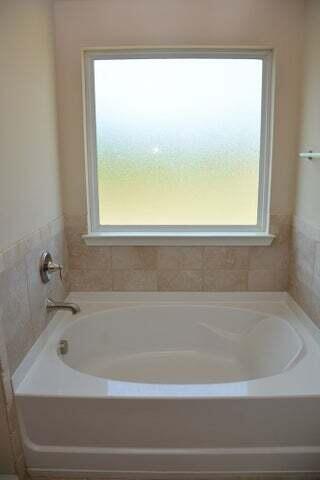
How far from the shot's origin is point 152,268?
240 centimetres

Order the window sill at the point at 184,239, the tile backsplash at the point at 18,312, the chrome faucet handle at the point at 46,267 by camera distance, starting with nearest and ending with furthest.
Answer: the tile backsplash at the point at 18,312 → the chrome faucet handle at the point at 46,267 → the window sill at the point at 184,239

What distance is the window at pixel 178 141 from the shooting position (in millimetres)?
2227

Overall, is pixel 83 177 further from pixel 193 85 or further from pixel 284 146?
pixel 284 146

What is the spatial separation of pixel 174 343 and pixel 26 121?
1608mm

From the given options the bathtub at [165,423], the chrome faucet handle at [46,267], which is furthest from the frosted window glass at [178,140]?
the bathtub at [165,423]

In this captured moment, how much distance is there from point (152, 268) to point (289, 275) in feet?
2.98

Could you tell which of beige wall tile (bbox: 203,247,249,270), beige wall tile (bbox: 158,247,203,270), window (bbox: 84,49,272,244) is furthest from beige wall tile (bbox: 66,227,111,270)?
beige wall tile (bbox: 203,247,249,270)

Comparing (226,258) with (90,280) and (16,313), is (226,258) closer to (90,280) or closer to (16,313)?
(90,280)

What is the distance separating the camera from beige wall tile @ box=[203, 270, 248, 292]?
240cm

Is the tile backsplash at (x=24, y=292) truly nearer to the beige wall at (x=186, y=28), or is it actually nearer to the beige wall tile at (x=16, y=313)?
the beige wall tile at (x=16, y=313)

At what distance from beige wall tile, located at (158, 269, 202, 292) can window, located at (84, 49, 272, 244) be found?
0.26 m

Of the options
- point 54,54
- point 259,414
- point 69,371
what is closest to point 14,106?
point 54,54

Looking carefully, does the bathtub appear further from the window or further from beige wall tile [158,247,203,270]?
the window

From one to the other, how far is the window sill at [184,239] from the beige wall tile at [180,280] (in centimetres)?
20
